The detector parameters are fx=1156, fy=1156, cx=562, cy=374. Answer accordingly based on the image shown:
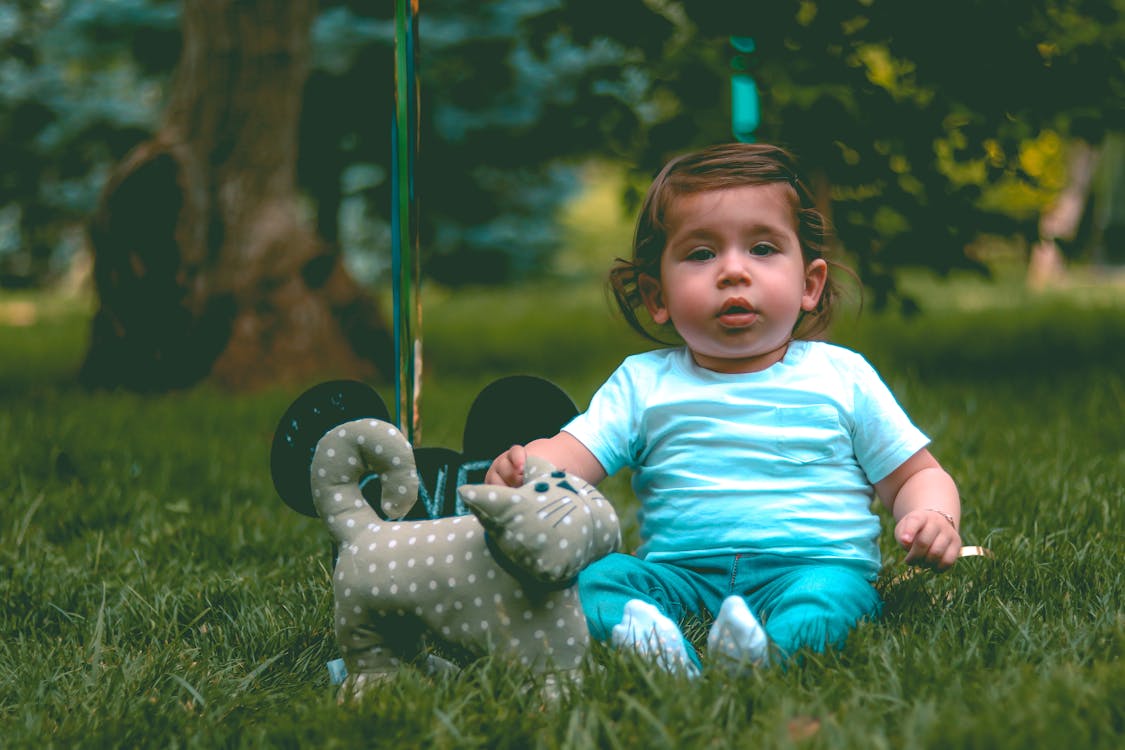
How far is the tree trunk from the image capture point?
554 cm

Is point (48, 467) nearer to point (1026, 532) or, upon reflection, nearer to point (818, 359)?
point (818, 359)

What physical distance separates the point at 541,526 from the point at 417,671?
1.11ft

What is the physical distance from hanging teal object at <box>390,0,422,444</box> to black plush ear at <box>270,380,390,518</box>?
0.22 metres

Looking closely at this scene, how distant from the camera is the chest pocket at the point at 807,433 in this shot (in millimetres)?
2104

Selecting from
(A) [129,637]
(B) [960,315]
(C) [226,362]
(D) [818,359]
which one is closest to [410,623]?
(A) [129,637]

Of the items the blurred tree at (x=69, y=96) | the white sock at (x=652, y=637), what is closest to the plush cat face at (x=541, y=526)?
the white sock at (x=652, y=637)

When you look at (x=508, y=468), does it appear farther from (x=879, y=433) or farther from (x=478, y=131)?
(x=478, y=131)

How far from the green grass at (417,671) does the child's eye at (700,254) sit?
71 cm

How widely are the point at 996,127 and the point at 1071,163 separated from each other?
52.9 feet

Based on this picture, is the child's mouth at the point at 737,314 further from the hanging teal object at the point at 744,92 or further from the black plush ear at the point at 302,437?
the hanging teal object at the point at 744,92

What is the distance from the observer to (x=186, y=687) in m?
1.78

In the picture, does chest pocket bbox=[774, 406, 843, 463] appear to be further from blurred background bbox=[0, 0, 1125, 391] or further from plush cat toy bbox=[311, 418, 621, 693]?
blurred background bbox=[0, 0, 1125, 391]

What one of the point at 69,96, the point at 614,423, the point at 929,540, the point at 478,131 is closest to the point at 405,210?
the point at 614,423

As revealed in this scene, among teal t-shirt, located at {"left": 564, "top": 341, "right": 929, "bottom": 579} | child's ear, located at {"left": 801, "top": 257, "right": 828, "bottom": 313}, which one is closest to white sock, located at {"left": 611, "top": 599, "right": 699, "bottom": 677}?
teal t-shirt, located at {"left": 564, "top": 341, "right": 929, "bottom": 579}
